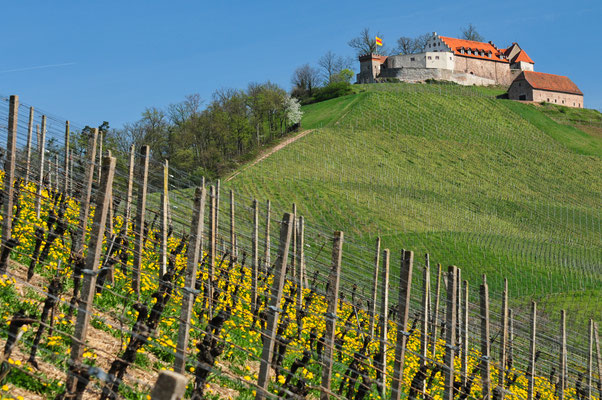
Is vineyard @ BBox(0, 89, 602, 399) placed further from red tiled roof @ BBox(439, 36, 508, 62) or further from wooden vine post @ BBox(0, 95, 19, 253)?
red tiled roof @ BBox(439, 36, 508, 62)

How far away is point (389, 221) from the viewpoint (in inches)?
1535

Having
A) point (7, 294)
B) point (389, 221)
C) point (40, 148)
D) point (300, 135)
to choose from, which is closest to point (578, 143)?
point (300, 135)

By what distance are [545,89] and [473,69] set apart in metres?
21.0

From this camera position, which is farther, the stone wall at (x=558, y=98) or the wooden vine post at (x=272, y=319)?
the stone wall at (x=558, y=98)

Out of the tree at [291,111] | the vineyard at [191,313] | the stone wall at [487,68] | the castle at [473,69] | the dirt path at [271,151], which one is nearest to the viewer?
the vineyard at [191,313]

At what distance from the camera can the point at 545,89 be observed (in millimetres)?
101562

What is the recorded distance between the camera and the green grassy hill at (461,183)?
112 feet

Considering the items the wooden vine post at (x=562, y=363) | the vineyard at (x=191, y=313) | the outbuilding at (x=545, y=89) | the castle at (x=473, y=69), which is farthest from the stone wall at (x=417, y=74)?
the wooden vine post at (x=562, y=363)

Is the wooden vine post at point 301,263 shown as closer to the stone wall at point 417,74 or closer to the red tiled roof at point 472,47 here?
the stone wall at point 417,74

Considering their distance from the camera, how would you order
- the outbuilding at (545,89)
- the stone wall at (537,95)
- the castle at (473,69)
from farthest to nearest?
the castle at (473,69) < the outbuilding at (545,89) < the stone wall at (537,95)

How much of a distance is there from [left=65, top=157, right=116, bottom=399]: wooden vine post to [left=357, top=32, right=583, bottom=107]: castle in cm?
10252

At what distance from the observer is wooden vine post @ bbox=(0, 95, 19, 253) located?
9.25m

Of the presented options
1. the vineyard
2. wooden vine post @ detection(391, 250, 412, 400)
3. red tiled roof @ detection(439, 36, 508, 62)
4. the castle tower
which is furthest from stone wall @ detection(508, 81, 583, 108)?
wooden vine post @ detection(391, 250, 412, 400)

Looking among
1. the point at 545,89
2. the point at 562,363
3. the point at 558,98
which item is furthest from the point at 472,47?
the point at 562,363
